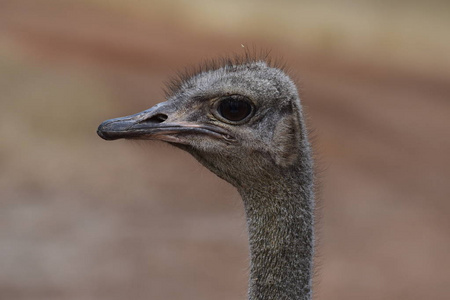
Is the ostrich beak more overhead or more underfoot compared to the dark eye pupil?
more underfoot

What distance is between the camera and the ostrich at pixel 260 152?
2.59 m

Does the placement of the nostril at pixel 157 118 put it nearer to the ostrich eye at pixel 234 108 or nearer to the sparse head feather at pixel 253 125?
the sparse head feather at pixel 253 125

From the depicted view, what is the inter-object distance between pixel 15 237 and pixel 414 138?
4.68 meters

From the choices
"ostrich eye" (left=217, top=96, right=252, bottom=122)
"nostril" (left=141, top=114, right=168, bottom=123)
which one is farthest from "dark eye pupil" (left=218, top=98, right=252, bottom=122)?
"nostril" (left=141, top=114, right=168, bottom=123)

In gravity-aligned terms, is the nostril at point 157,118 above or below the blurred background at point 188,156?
below

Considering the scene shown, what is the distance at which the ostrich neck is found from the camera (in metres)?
2.57

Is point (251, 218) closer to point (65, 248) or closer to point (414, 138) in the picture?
point (65, 248)

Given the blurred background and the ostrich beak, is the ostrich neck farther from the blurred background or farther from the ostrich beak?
the blurred background

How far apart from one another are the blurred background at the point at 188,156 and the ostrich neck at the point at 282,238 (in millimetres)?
349

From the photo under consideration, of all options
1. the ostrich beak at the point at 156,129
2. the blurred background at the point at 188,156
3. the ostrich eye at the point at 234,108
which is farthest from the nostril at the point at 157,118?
the blurred background at the point at 188,156

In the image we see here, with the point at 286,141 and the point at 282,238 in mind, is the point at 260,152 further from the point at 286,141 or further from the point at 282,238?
the point at 282,238

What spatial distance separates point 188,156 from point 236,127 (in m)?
5.68

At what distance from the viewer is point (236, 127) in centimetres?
262

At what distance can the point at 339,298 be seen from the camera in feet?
21.3
